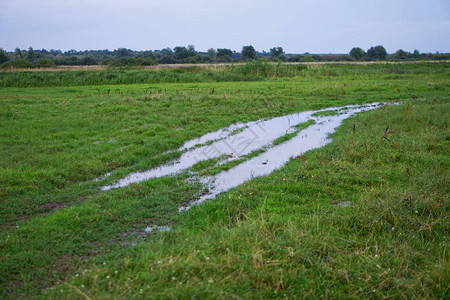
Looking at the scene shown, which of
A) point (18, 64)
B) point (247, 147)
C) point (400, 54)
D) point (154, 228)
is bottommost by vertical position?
point (154, 228)

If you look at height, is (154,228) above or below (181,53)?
below

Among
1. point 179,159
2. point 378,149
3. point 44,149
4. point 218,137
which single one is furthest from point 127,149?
point 378,149

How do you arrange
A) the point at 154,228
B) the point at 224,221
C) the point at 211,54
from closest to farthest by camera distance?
the point at 154,228
the point at 224,221
the point at 211,54

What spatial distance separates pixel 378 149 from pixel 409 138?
1.73 metres

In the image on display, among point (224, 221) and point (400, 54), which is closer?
point (224, 221)

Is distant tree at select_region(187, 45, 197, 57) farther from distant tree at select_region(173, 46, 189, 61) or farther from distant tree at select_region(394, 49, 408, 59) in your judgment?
distant tree at select_region(394, 49, 408, 59)

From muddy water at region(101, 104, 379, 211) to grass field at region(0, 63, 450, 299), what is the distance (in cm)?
48

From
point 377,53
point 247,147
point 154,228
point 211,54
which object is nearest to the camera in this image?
point 154,228

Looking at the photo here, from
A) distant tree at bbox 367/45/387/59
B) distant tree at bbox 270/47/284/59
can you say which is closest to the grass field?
distant tree at bbox 270/47/284/59

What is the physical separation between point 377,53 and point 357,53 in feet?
19.6

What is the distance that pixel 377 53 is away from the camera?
310 feet

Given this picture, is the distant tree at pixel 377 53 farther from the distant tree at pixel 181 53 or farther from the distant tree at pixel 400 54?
the distant tree at pixel 181 53

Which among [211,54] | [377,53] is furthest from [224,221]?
[377,53]

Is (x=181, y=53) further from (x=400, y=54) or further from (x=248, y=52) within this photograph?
(x=400, y=54)
